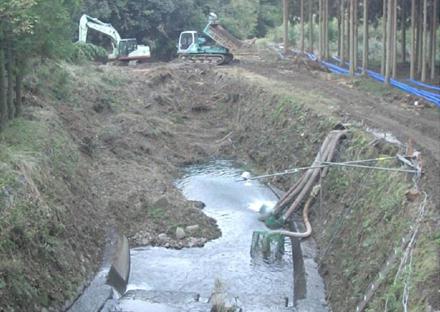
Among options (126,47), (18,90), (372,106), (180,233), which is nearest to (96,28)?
(126,47)

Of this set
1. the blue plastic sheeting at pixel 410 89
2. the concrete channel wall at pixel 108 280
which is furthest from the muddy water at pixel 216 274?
the blue plastic sheeting at pixel 410 89

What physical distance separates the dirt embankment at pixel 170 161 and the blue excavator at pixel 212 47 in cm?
529

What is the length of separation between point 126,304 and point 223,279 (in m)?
3.15

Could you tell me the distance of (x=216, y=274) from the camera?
17.7 m

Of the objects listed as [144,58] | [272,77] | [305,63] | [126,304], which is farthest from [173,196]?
[144,58]

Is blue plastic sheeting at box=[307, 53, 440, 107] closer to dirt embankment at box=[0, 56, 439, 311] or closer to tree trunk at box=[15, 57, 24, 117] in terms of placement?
dirt embankment at box=[0, 56, 439, 311]

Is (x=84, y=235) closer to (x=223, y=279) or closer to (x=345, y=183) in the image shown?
(x=223, y=279)

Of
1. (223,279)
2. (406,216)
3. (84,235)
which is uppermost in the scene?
(406,216)

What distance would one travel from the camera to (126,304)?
15.2 meters

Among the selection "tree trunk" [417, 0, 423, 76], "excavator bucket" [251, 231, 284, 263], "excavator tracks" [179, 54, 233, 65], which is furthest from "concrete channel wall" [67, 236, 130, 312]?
"excavator tracks" [179, 54, 233, 65]

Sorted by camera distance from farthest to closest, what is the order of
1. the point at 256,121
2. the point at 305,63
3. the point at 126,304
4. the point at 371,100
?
1. the point at 305,63
2. the point at 256,121
3. the point at 371,100
4. the point at 126,304

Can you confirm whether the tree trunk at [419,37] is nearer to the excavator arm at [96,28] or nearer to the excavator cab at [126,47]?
the excavator cab at [126,47]

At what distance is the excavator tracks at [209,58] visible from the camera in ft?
151

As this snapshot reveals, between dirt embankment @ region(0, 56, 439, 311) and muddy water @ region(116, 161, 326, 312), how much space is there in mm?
789
